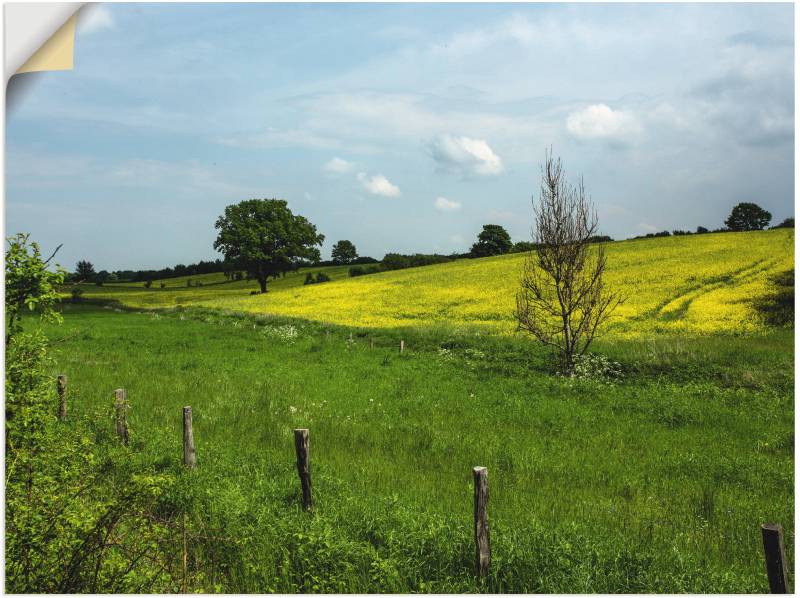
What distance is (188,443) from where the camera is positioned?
352 inches

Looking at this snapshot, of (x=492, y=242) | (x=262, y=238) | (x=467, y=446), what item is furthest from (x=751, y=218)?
(x=467, y=446)

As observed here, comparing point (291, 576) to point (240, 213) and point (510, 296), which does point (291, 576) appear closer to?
point (510, 296)

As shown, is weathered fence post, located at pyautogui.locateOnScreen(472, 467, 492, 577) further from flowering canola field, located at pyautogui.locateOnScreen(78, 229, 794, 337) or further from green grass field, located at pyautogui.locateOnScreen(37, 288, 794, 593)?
flowering canola field, located at pyautogui.locateOnScreen(78, 229, 794, 337)

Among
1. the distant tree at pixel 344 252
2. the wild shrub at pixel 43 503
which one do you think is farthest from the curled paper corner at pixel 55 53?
the distant tree at pixel 344 252

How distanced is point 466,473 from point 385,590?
4.05m

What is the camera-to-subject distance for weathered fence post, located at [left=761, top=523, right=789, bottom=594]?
12.5 ft

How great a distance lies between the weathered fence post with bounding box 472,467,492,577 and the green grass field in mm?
147

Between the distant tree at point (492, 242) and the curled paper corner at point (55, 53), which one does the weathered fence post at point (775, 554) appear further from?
the distant tree at point (492, 242)

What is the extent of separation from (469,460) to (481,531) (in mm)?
4590

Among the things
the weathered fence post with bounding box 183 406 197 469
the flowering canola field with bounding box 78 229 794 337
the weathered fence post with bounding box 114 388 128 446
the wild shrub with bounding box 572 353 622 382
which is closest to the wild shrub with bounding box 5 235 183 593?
the weathered fence post with bounding box 183 406 197 469

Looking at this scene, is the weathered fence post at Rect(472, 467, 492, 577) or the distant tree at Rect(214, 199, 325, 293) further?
the distant tree at Rect(214, 199, 325, 293)

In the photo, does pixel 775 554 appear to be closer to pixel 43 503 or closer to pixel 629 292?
pixel 43 503

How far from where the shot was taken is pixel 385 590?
538 cm

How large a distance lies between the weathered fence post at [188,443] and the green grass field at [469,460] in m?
0.21
